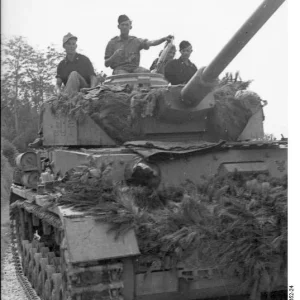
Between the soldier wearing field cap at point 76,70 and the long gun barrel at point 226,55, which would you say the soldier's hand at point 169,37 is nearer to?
the soldier wearing field cap at point 76,70

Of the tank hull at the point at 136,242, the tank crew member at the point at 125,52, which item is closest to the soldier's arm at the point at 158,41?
the tank crew member at the point at 125,52

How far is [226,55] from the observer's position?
17.6ft

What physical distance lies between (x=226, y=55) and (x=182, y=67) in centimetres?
263

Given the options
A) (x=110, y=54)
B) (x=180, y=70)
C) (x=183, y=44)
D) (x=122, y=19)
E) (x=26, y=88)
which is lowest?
(x=26, y=88)

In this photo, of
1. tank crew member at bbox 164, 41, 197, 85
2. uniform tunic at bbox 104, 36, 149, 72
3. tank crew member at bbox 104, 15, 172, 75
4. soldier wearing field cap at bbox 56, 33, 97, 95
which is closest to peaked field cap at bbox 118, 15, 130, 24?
tank crew member at bbox 104, 15, 172, 75

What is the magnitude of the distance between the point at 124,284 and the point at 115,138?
8.12 ft

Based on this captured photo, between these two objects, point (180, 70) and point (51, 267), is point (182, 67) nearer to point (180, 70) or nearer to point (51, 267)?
point (180, 70)

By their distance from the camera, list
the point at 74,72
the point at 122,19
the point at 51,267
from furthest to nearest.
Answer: the point at 74,72, the point at 122,19, the point at 51,267

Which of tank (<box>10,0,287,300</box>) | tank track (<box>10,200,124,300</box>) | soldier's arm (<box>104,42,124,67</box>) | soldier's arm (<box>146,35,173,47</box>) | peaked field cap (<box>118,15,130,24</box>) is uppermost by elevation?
peaked field cap (<box>118,15,130,24</box>)

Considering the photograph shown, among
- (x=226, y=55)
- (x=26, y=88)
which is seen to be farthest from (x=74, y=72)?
(x=226, y=55)

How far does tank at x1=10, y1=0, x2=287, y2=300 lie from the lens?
453cm

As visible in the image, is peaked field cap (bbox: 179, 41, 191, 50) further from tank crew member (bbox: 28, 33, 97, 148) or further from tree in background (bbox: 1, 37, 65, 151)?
tree in background (bbox: 1, 37, 65, 151)

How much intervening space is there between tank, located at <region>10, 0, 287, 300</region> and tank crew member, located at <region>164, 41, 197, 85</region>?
1.78ft

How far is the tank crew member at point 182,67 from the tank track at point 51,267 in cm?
281
